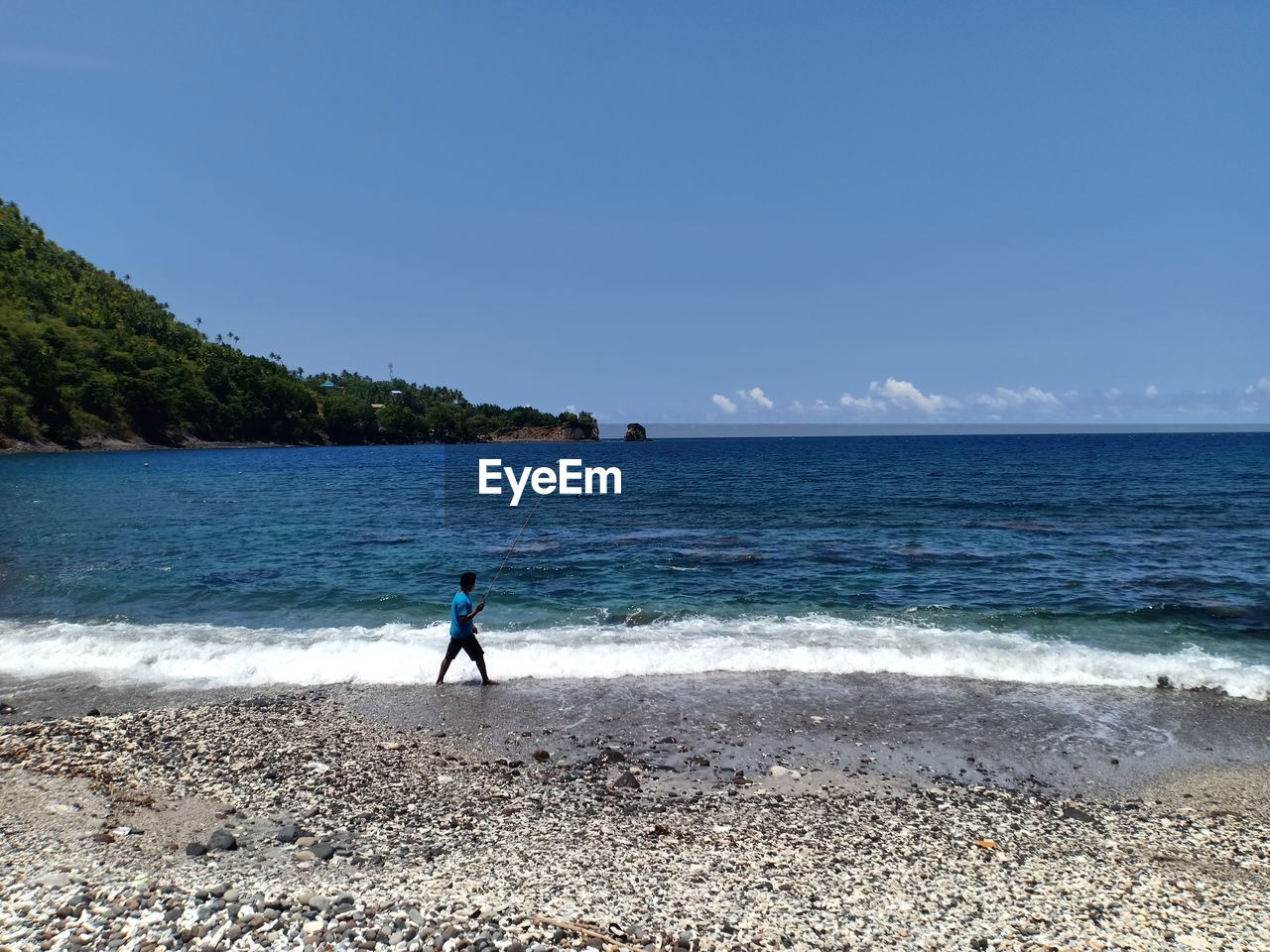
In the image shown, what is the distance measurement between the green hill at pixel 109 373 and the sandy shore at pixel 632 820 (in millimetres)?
130210

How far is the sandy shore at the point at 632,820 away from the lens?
20.2 ft

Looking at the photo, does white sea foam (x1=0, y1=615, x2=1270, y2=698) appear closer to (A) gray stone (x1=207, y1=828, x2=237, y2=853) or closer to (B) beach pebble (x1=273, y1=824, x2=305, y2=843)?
(B) beach pebble (x1=273, y1=824, x2=305, y2=843)

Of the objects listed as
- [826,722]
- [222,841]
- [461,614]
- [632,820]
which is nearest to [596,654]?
[461,614]

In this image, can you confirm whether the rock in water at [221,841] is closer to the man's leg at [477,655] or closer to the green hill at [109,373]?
the man's leg at [477,655]

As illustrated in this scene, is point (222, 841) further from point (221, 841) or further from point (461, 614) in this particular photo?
point (461, 614)

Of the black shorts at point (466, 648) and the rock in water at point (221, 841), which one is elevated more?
the black shorts at point (466, 648)

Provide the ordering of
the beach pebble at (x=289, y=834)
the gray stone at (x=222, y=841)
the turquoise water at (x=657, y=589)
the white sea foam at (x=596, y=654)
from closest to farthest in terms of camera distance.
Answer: the gray stone at (x=222, y=841) → the beach pebble at (x=289, y=834) → the white sea foam at (x=596, y=654) → the turquoise water at (x=657, y=589)

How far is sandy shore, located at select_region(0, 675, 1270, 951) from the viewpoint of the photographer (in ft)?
20.2

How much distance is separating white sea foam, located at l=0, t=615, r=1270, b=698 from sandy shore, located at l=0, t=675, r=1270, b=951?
3.98 feet

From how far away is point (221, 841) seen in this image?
7438mm

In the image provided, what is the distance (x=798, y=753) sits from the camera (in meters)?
10.4

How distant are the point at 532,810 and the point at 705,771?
2.51 m

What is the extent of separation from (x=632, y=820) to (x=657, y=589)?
13.4 meters

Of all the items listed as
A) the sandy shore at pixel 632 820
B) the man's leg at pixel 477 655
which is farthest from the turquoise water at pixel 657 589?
the sandy shore at pixel 632 820
